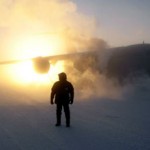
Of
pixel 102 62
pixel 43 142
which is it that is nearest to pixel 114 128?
pixel 43 142

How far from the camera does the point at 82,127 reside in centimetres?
1386

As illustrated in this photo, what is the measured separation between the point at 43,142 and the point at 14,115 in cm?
559

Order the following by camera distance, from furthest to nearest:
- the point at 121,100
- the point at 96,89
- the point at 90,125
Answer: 1. the point at 96,89
2. the point at 121,100
3. the point at 90,125

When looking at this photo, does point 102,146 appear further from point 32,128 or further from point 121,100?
point 121,100

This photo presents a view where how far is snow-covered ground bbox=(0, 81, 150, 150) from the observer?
36.6 ft

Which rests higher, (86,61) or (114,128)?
(86,61)

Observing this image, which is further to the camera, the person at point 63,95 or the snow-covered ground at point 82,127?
the person at point 63,95

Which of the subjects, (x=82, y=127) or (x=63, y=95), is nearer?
(x=82, y=127)

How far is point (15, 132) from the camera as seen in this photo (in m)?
13.0

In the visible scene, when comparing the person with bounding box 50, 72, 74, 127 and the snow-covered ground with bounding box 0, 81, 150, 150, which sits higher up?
the person with bounding box 50, 72, 74, 127

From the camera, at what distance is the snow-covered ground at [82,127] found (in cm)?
1114

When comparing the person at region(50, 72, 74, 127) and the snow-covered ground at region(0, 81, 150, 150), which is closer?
the snow-covered ground at region(0, 81, 150, 150)

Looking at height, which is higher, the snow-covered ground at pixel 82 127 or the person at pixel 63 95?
the person at pixel 63 95

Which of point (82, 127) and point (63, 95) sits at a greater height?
point (63, 95)
